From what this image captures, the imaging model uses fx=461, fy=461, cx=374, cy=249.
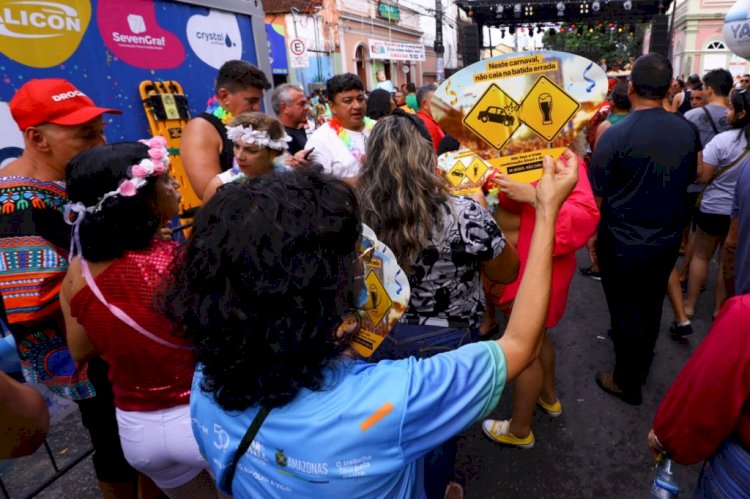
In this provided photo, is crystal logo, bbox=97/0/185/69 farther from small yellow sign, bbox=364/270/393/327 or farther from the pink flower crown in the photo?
small yellow sign, bbox=364/270/393/327

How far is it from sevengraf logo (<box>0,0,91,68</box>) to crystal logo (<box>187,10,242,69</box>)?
910 millimetres

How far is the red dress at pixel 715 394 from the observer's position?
1136mm

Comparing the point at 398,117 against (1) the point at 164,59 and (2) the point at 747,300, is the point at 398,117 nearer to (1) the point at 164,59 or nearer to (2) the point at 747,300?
(2) the point at 747,300

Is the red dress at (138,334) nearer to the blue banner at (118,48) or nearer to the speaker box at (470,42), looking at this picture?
the blue banner at (118,48)

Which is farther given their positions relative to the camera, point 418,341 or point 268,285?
point 418,341

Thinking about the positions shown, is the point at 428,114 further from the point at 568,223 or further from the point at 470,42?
the point at 470,42

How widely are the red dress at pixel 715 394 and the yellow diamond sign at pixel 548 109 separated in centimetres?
65

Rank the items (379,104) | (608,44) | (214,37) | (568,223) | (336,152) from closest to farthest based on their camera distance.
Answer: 1. (568,223)
2. (336,152)
3. (214,37)
4. (379,104)
5. (608,44)

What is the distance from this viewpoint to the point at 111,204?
1.53 meters

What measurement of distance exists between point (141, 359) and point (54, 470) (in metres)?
1.89

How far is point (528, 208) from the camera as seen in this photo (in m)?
2.25

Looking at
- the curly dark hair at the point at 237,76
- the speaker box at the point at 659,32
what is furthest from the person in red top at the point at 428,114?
the speaker box at the point at 659,32

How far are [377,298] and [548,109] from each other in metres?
0.73

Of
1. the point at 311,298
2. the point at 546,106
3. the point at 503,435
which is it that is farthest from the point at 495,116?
the point at 503,435
